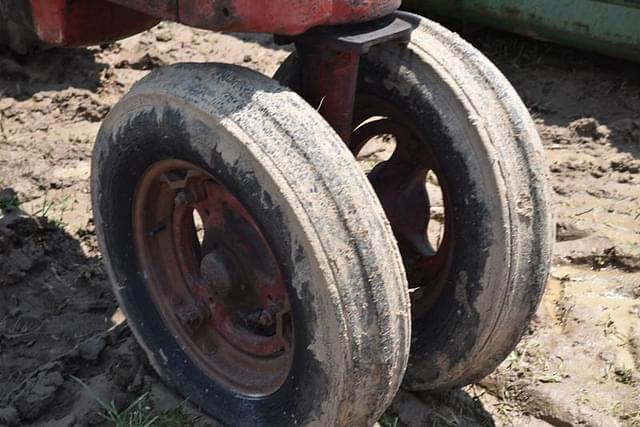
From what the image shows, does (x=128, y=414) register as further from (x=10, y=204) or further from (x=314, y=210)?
(x=10, y=204)

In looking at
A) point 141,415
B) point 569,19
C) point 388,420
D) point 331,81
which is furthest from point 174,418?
point 569,19

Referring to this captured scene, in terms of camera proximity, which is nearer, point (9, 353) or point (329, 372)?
point (329, 372)

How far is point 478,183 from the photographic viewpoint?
2.29 meters

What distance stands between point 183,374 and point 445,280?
80 cm

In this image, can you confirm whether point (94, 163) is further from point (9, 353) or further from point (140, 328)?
point (9, 353)

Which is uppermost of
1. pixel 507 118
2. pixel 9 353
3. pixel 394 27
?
pixel 394 27

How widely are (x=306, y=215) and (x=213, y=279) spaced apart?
573mm

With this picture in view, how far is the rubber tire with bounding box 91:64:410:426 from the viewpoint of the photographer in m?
1.98

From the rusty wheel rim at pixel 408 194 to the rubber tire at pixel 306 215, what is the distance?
51 cm

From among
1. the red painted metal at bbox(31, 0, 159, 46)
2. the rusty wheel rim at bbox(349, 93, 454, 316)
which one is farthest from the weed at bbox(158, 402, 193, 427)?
the red painted metal at bbox(31, 0, 159, 46)

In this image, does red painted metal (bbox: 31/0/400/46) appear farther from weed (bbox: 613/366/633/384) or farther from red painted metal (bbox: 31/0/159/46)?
weed (bbox: 613/366/633/384)

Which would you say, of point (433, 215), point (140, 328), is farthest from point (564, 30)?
point (140, 328)

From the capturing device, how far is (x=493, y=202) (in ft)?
7.46

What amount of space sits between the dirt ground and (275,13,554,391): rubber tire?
0.41 m
